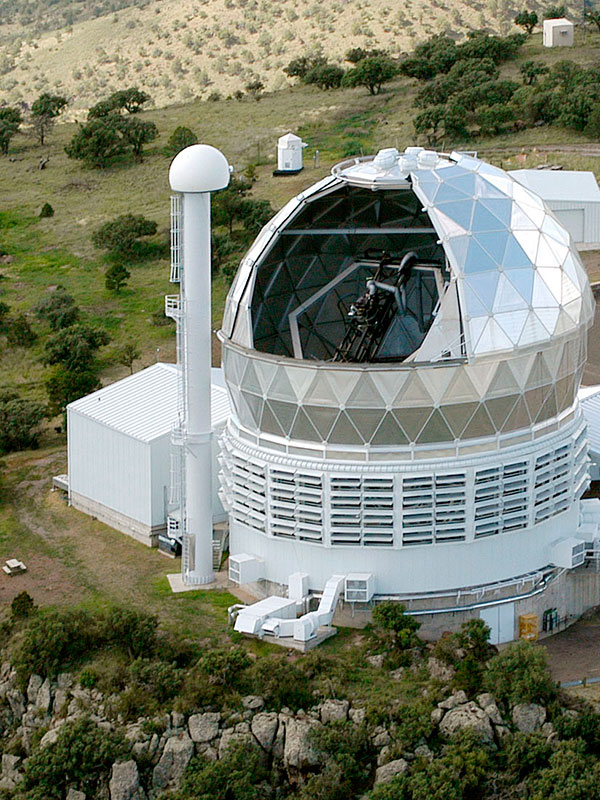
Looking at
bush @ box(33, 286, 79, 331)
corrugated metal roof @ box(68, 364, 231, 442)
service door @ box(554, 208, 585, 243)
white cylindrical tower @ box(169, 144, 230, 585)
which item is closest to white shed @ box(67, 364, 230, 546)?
corrugated metal roof @ box(68, 364, 231, 442)

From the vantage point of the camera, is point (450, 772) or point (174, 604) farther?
point (174, 604)

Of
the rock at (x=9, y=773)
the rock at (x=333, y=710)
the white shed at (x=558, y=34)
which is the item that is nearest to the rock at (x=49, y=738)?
the rock at (x=9, y=773)

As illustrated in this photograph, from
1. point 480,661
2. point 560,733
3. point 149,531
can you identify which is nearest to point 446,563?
point 480,661

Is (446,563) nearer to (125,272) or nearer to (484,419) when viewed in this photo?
(484,419)

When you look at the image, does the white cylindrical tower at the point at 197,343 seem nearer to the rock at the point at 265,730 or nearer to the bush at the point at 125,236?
the rock at the point at 265,730

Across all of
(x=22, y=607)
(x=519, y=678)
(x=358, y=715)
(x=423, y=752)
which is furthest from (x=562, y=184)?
(x=423, y=752)

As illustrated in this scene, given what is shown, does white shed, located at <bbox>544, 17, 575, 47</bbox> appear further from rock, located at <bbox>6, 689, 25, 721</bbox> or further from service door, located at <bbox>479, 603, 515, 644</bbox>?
rock, located at <bbox>6, 689, 25, 721</bbox>
